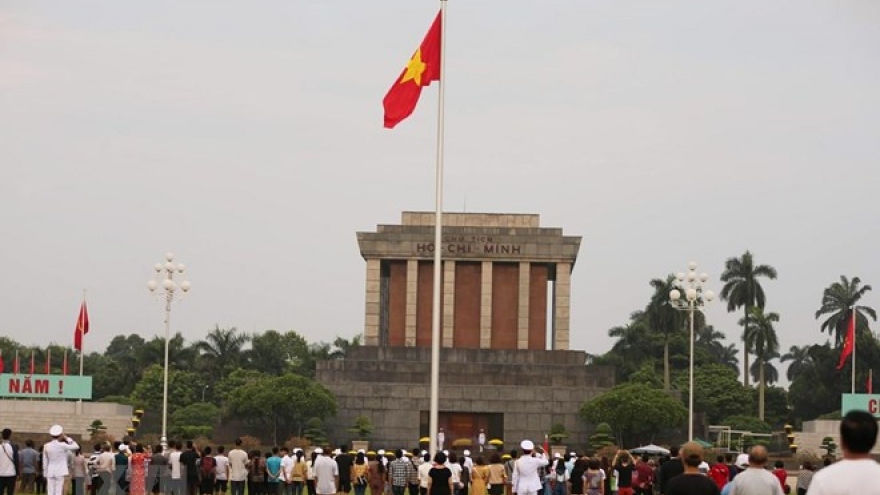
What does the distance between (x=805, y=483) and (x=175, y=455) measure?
10.8m

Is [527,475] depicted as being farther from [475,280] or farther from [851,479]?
[475,280]

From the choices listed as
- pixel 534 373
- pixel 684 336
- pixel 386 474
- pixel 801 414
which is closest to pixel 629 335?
pixel 684 336

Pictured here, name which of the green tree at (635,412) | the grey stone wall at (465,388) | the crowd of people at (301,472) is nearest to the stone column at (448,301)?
the grey stone wall at (465,388)

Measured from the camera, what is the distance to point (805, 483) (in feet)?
92.9

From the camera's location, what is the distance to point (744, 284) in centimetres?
8744

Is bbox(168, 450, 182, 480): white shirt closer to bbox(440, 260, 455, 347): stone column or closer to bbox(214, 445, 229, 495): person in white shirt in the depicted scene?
bbox(214, 445, 229, 495): person in white shirt

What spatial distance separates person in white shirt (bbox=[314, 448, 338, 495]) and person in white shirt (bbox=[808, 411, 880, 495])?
2015 centimetres

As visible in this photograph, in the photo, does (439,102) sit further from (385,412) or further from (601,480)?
(385,412)

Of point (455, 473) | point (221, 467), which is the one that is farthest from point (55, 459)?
point (455, 473)

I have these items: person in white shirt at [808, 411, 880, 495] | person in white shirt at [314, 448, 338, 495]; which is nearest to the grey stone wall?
person in white shirt at [314, 448, 338, 495]

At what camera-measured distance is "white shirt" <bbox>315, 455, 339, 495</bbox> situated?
27.6m

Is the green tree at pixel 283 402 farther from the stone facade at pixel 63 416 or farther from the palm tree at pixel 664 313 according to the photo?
the palm tree at pixel 664 313

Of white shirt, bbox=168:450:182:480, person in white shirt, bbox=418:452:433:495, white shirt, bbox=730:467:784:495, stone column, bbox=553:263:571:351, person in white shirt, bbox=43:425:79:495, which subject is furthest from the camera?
stone column, bbox=553:263:571:351

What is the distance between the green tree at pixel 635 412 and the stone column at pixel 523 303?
587 centimetres
